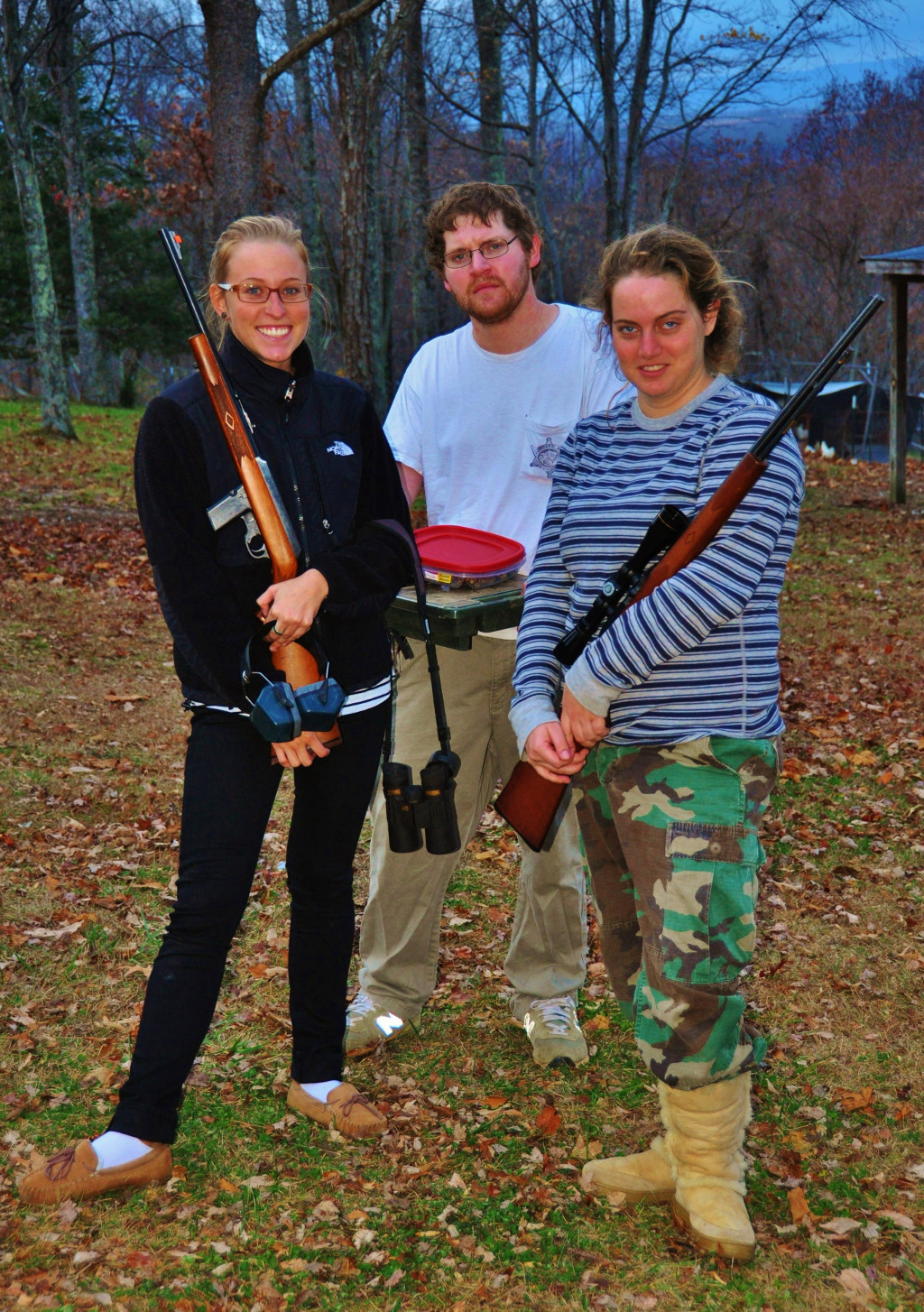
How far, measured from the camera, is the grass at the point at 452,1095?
3.12m

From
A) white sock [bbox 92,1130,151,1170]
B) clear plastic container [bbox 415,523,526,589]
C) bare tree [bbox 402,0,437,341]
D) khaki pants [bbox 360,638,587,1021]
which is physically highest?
bare tree [bbox 402,0,437,341]

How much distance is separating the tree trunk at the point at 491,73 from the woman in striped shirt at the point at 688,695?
17.3m

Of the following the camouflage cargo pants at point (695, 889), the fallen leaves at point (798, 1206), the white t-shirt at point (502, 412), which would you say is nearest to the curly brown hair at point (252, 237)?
the white t-shirt at point (502, 412)

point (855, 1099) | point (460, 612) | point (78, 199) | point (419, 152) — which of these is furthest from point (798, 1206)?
point (78, 199)

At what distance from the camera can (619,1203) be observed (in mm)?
3365

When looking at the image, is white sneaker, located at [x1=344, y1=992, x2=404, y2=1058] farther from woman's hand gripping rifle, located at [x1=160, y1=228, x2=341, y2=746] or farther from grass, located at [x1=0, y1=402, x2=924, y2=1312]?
woman's hand gripping rifle, located at [x1=160, y1=228, x2=341, y2=746]

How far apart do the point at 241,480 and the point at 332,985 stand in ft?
5.27

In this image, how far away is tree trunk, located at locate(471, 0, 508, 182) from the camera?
19.2 metres

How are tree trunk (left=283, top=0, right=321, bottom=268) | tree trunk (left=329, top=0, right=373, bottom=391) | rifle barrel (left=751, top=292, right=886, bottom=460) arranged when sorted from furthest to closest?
tree trunk (left=283, top=0, right=321, bottom=268) < tree trunk (left=329, top=0, right=373, bottom=391) < rifle barrel (left=751, top=292, right=886, bottom=460)

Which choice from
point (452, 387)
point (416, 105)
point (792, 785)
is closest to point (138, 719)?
point (792, 785)

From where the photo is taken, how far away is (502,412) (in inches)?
155

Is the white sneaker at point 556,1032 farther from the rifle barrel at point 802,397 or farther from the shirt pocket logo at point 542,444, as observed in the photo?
the rifle barrel at point 802,397

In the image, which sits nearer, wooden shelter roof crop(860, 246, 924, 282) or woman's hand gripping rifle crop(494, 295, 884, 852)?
woman's hand gripping rifle crop(494, 295, 884, 852)

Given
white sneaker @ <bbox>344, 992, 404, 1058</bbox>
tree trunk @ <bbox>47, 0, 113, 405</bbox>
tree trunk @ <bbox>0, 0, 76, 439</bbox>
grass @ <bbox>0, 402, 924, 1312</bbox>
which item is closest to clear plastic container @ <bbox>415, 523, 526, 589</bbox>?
white sneaker @ <bbox>344, 992, 404, 1058</bbox>
